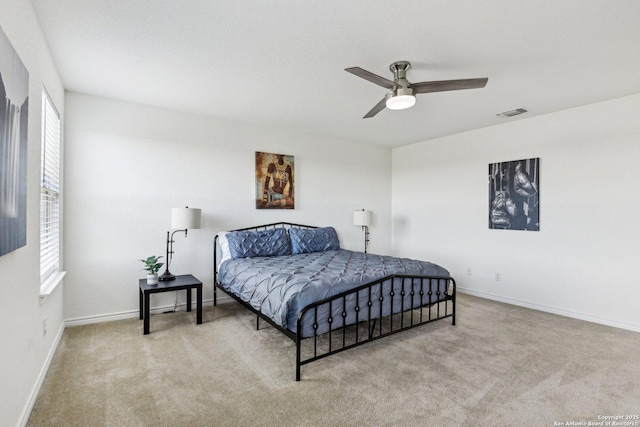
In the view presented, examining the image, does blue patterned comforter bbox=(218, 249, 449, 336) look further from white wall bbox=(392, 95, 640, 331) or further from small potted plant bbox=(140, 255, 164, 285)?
white wall bbox=(392, 95, 640, 331)

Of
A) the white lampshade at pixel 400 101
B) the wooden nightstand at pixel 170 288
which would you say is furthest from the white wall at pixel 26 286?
the white lampshade at pixel 400 101

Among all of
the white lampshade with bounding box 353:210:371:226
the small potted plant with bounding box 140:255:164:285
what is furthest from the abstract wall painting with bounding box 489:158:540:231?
the small potted plant with bounding box 140:255:164:285

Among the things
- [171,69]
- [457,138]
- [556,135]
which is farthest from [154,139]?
[556,135]

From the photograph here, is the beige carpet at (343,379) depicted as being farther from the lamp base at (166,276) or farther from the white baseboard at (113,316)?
the lamp base at (166,276)

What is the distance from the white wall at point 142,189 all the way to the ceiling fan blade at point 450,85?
2884 millimetres

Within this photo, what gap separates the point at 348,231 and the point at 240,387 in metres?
3.89

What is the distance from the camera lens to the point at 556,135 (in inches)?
168

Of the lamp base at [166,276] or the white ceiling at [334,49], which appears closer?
the white ceiling at [334,49]

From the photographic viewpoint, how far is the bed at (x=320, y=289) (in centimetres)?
262

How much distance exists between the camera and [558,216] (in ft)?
13.9

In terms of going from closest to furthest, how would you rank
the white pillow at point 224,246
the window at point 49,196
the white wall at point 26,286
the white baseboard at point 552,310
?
the white wall at point 26,286
the window at point 49,196
the white baseboard at point 552,310
the white pillow at point 224,246

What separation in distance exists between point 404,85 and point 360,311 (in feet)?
6.67

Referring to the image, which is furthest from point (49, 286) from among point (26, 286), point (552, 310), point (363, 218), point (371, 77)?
point (552, 310)

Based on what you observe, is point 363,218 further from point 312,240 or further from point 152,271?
point 152,271
